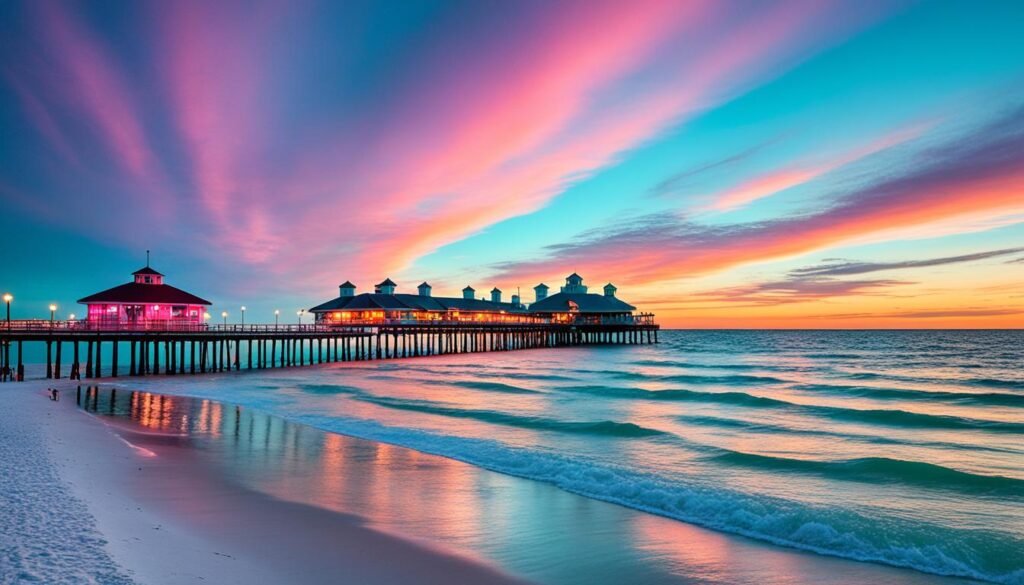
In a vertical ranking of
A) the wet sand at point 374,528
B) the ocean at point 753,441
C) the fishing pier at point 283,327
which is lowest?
the ocean at point 753,441

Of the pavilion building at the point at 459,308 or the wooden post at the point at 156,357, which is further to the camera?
the pavilion building at the point at 459,308

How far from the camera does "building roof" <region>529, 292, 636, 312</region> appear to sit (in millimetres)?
85688

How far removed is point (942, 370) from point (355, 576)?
156 feet

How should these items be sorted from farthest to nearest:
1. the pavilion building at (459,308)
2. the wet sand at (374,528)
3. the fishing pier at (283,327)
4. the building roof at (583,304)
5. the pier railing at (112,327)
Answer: the building roof at (583,304) < the pavilion building at (459,308) < the fishing pier at (283,327) < the pier railing at (112,327) < the wet sand at (374,528)

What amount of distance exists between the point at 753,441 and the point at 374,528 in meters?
12.1

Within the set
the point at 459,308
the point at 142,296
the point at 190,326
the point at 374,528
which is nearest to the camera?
the point at 374,528

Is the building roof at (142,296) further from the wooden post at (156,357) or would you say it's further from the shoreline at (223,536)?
the shoreline at (223,536)

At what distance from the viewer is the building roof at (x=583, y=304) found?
85.7m

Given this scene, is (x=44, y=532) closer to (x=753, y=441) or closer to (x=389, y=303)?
(x=753, y=441)

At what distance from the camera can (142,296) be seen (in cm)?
3988

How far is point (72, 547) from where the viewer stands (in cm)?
632

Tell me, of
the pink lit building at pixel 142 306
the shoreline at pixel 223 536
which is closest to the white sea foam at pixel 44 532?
the shoreline at pixel 223 536

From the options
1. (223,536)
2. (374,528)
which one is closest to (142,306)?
(223,536)

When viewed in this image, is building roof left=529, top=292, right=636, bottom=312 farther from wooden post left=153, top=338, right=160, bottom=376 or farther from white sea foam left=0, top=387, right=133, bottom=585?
white sea foam left=0, top=387, right=133, bottom=585
